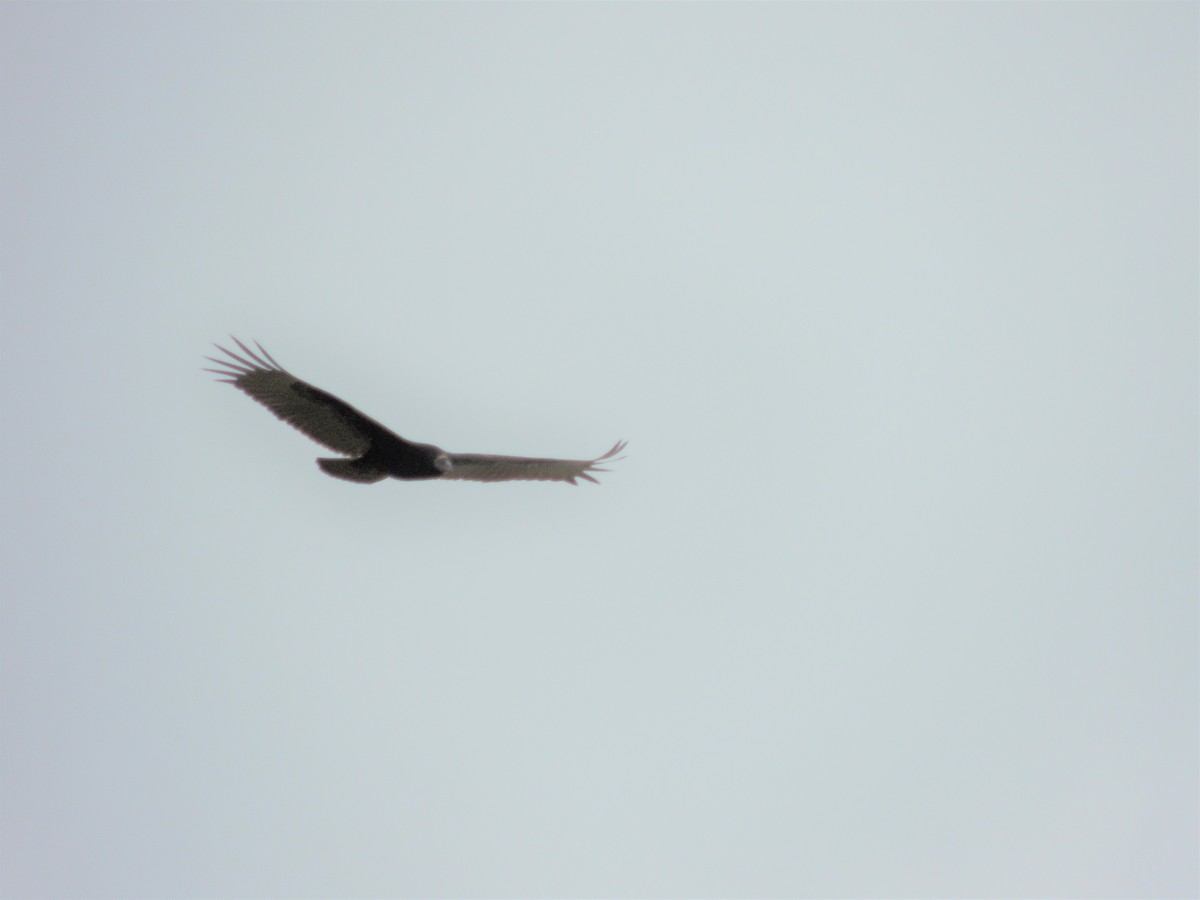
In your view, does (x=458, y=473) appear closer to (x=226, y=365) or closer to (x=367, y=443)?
(x=367, y=443)

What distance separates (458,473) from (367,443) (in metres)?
1.34

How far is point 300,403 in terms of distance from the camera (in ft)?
44.5

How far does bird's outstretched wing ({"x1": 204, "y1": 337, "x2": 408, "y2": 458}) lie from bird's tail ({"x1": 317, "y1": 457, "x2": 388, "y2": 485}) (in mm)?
257

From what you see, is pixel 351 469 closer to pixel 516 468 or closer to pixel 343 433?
pixel 343 433

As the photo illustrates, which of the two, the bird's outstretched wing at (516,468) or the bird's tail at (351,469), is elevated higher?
the bird's outstretched wing at (516,468)

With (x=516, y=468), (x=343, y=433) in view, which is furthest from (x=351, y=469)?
(x=516, y=468)

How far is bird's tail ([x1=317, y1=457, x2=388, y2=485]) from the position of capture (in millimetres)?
14008

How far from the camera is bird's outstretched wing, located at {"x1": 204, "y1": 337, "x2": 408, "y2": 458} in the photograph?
13352mm

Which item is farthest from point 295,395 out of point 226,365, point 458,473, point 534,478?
point 534,478

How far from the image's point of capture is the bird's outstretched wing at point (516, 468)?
14.8 m

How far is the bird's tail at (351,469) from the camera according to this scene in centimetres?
1401

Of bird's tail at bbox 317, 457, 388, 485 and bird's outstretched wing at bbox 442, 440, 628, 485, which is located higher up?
bird's outstretched wing at bbox 442, 440, 628, 485

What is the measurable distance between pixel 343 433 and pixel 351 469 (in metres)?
0.46

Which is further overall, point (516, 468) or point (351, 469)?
point (516, 468)
